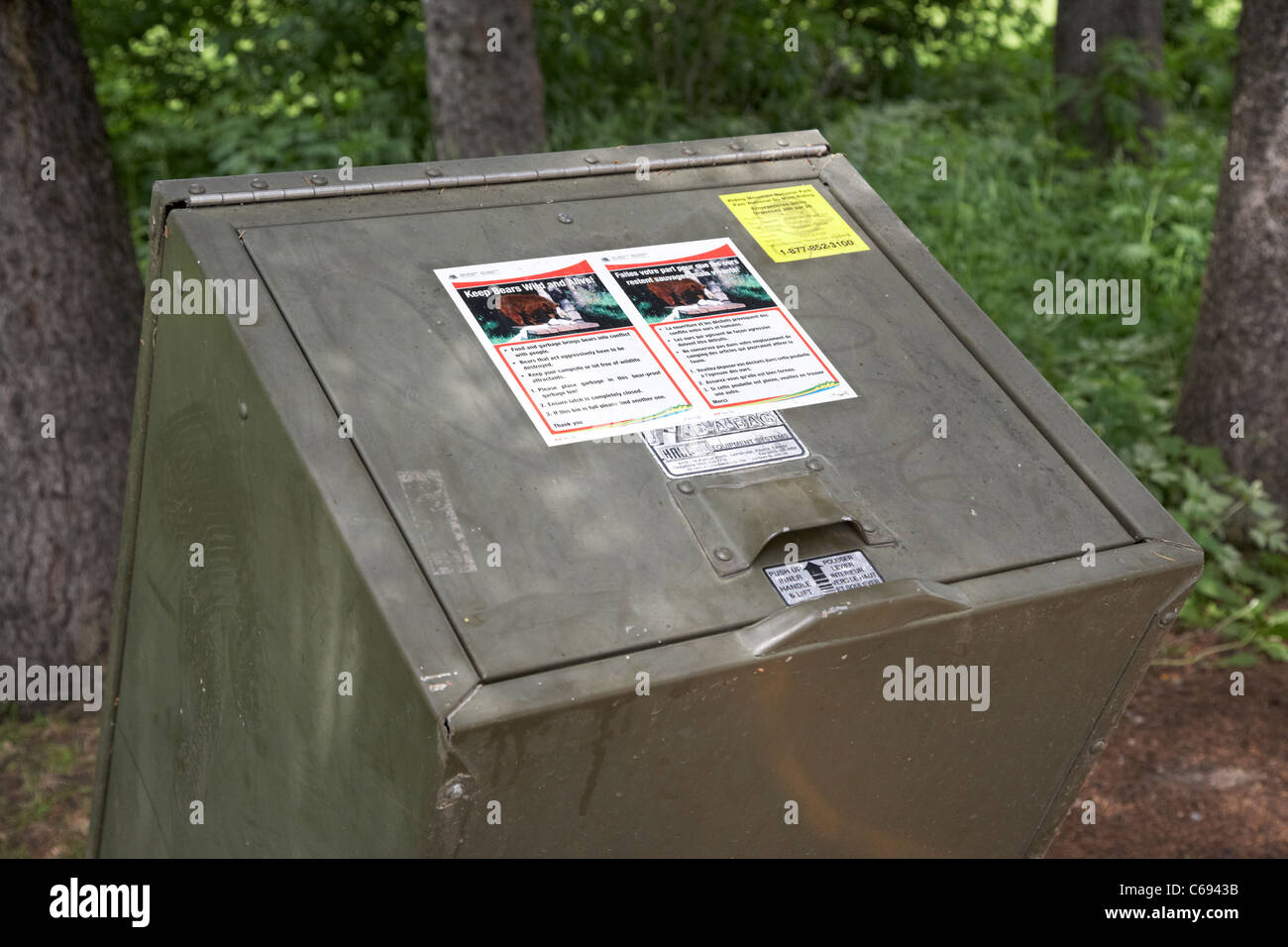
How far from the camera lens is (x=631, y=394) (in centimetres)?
162

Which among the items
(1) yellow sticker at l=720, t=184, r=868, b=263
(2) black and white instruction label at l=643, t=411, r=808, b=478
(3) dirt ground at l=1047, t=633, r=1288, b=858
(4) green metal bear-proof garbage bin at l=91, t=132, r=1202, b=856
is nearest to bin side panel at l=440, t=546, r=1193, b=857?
(4) green metal bear-proof garbage bin at l=91, t=132, r=1202, b=856

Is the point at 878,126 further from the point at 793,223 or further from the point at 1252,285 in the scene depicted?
the point at 793,223

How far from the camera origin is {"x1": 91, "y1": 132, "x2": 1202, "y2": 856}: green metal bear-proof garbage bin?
141cm

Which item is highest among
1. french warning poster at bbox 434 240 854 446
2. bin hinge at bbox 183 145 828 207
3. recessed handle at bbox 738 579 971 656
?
bin hinge at bbox 183 145 828 207

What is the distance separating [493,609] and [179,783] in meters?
0.89

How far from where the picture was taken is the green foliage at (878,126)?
3.85 m

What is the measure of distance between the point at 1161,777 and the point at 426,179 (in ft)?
7.41

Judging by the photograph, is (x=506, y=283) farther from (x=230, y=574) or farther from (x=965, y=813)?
(x=965, y=813)

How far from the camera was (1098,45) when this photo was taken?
6.53 meters

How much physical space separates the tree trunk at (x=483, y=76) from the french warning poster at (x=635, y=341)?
2844mm

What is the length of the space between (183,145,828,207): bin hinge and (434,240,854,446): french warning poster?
0.18 m

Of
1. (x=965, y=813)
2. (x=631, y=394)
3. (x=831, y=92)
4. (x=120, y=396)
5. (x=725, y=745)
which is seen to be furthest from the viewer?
(x=831, y=92)

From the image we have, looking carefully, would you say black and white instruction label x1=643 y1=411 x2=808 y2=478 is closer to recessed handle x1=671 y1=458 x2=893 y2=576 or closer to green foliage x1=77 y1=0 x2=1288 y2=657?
recessed handle x1=671 y1=458 x2=893 y2=576

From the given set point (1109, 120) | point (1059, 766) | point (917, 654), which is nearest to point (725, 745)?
point (917, 654)
